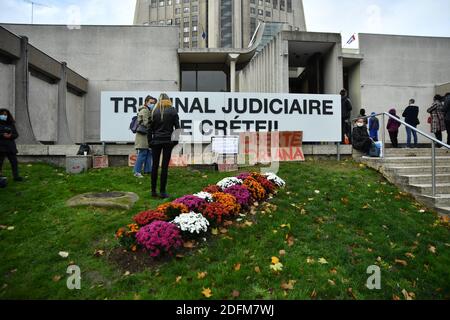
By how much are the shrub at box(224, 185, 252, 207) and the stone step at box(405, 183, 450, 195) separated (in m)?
4.12

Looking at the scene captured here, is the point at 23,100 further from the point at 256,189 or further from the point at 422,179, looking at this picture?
the point at 422,179

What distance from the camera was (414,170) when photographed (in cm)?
822

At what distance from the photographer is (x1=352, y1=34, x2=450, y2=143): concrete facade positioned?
20.7 metres

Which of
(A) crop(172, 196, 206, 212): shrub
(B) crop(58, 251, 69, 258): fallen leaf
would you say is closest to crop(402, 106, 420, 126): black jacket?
(A) crop(172, 196, 206, 212): shrub

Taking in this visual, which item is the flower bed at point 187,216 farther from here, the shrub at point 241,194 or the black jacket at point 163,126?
the black jacket at point 163,126

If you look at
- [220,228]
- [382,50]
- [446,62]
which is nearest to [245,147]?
[220,228]

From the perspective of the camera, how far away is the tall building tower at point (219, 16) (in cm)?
8338

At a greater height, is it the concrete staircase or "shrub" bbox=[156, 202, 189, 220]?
the concrete staircase

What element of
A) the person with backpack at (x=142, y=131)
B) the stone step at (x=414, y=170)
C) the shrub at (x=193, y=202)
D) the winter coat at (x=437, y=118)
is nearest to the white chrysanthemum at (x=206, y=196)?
the shrub at (x=193, y=202)

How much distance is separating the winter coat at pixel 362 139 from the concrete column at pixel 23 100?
1116 centimetres

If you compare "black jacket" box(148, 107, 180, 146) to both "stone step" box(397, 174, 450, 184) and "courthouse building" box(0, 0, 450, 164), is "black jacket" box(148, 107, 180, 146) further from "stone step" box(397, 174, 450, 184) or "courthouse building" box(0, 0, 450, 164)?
"courthouse building" box(0, 0, 450, 164)

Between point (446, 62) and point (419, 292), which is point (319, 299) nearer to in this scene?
point (419, 292)

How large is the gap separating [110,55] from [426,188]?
63.3 ft

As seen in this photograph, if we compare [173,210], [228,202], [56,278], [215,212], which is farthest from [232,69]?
[56,278]
